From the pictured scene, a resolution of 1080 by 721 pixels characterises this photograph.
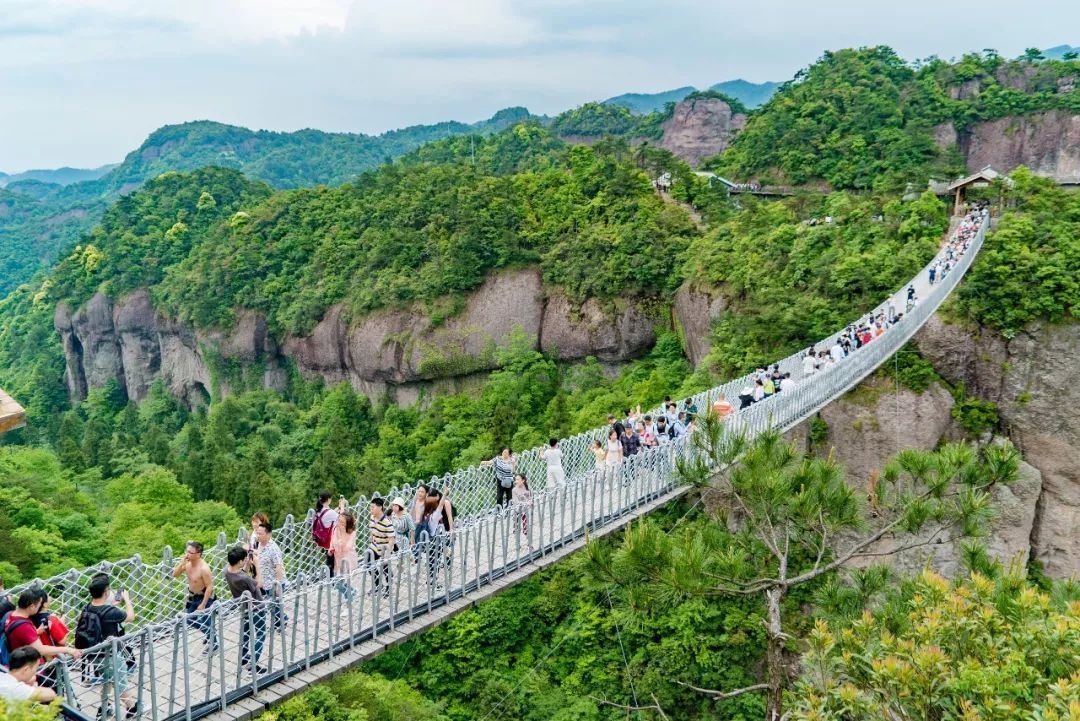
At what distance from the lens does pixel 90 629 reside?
5766mm

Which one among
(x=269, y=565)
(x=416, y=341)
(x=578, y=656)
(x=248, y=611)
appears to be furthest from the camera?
(x=416, y=341)

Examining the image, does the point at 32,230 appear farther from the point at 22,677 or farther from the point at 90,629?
the point at 22,677

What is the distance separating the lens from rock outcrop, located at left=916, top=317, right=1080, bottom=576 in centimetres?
1825

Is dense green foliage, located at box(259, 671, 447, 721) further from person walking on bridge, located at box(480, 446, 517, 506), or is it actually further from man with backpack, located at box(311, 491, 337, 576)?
man with backpack, located at box(311, 491, 337, 576)

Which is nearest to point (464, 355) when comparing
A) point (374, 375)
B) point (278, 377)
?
point (374, 375)

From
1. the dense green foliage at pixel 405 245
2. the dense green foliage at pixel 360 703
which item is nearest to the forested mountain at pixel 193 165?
the dense green foliage at pixel 405 245

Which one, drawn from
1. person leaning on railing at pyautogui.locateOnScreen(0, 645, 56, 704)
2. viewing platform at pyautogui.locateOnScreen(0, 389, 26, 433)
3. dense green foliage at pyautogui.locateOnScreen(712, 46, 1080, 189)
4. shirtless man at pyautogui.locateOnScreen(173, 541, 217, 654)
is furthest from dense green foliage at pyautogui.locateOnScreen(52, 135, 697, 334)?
person leaning on railing at pyautogui.locateOnScreen(0, 645, 56, 704)

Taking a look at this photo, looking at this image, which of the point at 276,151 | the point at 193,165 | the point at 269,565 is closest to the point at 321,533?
the point at 269,565

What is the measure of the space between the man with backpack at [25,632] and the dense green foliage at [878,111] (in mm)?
29290

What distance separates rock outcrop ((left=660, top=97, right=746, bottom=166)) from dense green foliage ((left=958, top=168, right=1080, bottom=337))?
47096 mm

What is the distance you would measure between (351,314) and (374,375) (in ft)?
8.92

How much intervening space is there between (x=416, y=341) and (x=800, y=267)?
14050 mm

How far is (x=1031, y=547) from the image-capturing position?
60.9 feet

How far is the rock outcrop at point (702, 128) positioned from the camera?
66.5 meters
